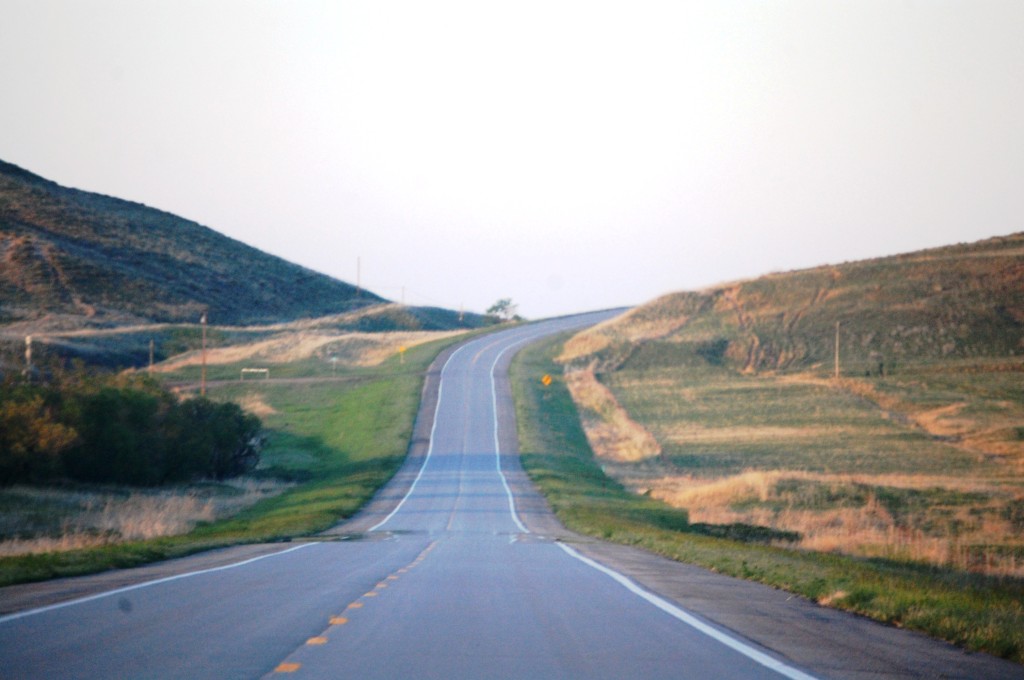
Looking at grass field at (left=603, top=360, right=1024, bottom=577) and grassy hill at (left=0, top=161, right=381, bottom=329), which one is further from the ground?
grassy hill at (left=0, top=161, right=381, bottom=329)

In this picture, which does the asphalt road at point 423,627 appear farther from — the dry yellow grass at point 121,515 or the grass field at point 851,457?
the grass field at point 851,457

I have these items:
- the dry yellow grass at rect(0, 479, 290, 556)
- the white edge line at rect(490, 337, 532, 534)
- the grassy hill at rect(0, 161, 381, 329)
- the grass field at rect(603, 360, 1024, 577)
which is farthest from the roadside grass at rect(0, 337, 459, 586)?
the grassy hill at rect(0, 161, 381, 329)

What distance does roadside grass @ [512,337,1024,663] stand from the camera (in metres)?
10.2

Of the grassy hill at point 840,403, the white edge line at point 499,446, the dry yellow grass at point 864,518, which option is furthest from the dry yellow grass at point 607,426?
the dry yellow grass at point 864,518

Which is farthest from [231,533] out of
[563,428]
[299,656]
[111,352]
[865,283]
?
[865,283]

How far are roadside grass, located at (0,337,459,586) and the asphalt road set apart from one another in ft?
8.00

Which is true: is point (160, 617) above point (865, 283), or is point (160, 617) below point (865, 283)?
below

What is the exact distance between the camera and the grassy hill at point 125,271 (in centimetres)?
11325

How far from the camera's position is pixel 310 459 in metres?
58.0

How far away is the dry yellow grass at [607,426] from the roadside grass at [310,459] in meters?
11.4

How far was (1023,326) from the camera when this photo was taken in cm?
8806

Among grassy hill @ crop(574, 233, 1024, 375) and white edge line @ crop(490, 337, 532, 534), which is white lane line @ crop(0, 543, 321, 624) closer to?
white edge line @ crop(490, 337, 532, 534)

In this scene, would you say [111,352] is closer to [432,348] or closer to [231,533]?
[432,348]

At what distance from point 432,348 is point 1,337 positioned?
3715 centimetres
